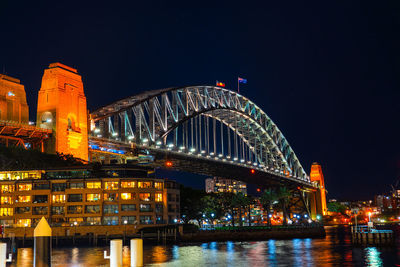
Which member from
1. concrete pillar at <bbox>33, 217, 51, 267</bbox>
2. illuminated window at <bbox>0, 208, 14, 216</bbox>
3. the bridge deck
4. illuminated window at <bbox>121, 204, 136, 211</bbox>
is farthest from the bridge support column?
concrete pillar at <bbox>33, 217, 51, 267</bbox>

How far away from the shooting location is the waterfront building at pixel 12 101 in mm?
88625

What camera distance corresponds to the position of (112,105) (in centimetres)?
11281

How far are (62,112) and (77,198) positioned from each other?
16.4m

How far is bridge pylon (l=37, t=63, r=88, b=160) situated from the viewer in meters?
88.9

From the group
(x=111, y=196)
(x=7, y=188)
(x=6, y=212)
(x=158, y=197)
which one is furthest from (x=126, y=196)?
(x=7, y=188)

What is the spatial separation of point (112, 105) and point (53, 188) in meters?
31.9

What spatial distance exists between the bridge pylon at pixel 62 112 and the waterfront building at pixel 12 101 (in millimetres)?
4173

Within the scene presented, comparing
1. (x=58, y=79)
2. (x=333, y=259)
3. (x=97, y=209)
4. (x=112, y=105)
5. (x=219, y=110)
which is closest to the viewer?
(x=333, y=259)

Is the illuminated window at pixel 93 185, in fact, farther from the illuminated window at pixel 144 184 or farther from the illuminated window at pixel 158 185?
the illuminated window at pixel 158 185

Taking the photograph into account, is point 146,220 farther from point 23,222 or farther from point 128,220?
point 23,222

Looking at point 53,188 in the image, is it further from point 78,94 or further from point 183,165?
point 183,165

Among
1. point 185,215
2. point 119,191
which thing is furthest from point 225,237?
point 185,215

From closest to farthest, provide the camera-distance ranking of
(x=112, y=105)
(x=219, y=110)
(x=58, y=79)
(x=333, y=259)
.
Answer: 1. (x=333, y=259)
2. (x=58, y=79)
3. (x=112, y=105)
4. (x=219, y=110)

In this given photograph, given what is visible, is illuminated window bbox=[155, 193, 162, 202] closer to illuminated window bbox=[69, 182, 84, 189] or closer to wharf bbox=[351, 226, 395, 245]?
illuminated window bbox=[69, 182, 84, 189]
